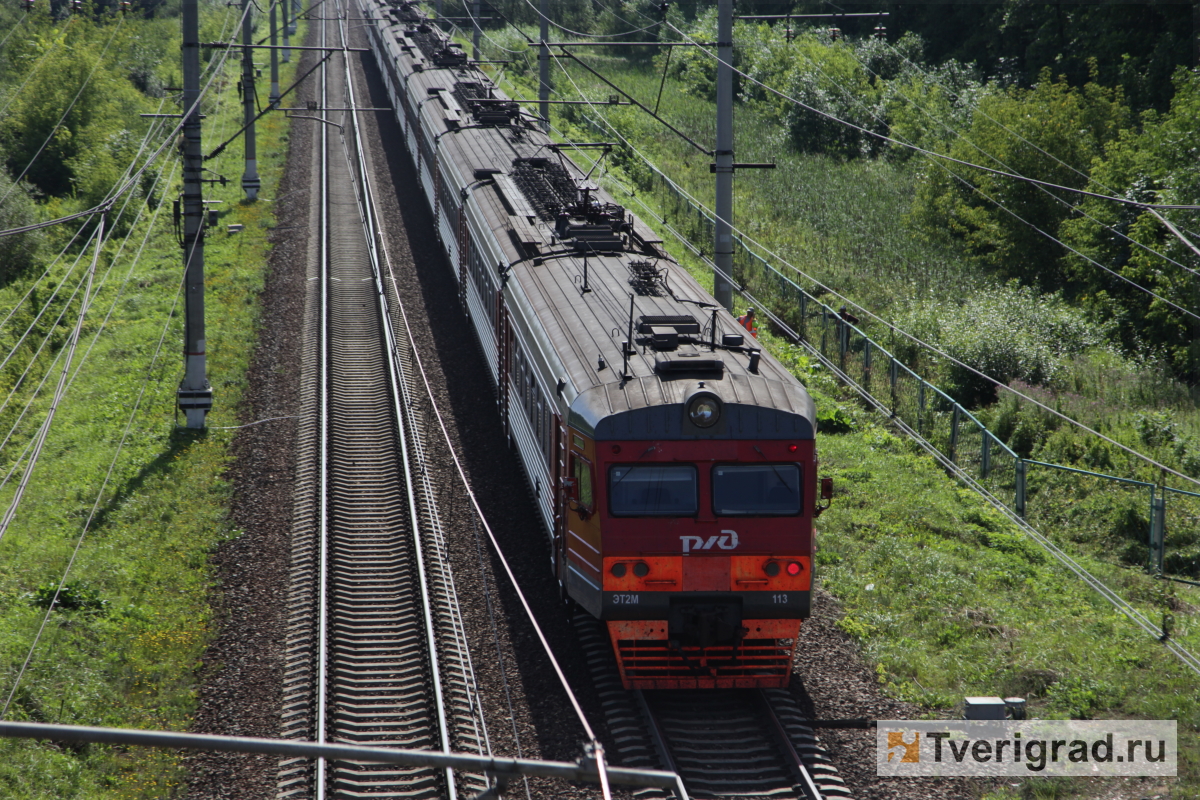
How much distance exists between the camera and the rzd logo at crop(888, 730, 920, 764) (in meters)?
11.4

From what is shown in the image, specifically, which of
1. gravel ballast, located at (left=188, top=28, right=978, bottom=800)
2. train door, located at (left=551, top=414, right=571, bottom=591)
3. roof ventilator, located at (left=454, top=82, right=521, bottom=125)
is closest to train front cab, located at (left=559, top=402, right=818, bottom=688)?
train door, located at (left=551, top=414, right=571, bottom=591)

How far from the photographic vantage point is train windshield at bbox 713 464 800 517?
1168 cm

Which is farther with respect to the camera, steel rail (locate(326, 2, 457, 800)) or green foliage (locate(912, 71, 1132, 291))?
green foliage (locate(912, 71, 1132, 291))

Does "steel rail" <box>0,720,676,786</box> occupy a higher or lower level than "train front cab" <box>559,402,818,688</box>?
higher

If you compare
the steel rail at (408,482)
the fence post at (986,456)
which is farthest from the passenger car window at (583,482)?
the fence post at (986,456)

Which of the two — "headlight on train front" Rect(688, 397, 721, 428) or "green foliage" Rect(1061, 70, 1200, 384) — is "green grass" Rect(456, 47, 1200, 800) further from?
"green foliage" Rect(1061, 70, 1200, 384)

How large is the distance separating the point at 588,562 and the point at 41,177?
40121mm

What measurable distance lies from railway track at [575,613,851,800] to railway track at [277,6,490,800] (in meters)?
1.55

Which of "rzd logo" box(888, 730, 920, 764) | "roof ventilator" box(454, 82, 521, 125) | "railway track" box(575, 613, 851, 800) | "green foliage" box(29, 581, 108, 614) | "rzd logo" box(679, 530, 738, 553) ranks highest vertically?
"roof ventilator" box(454, 82, 521, 125)

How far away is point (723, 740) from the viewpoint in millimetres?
11523

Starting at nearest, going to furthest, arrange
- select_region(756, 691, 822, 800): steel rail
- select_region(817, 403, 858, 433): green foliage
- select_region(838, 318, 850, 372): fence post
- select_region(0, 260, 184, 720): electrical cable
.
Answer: select_region(756, 691, 822, 800): steel rail → select_region(0, 260, 184, 720): electrical cable → select_region(817, 403, 858, 433): green foliage → select_region(838, 318, 850, 372): fence post

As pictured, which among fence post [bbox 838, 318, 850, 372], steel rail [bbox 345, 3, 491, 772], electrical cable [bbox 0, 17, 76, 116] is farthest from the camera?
electrical cable [bbox 0, 17, 76, 116]

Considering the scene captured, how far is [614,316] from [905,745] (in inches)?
232

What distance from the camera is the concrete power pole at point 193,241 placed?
1933cm
